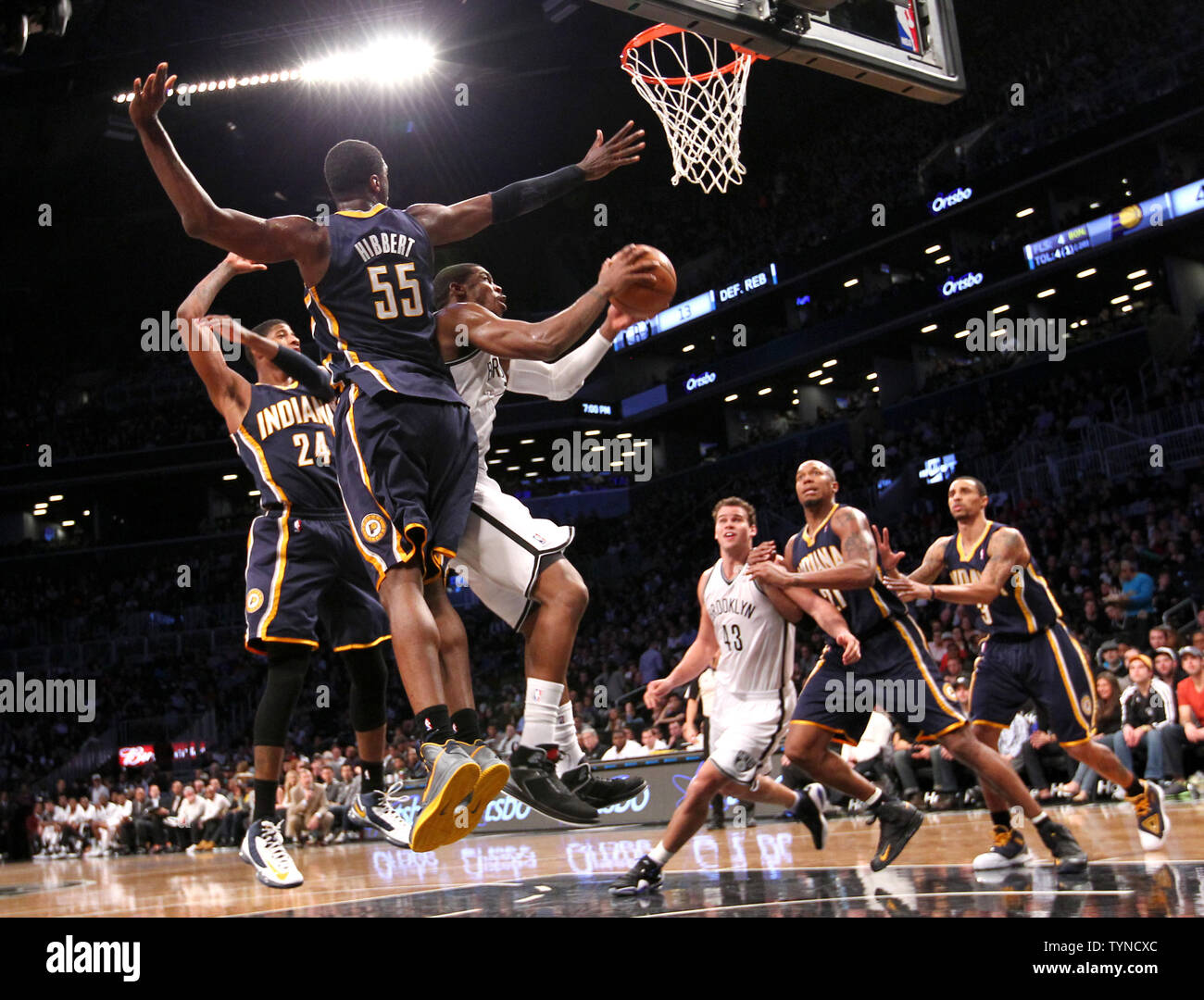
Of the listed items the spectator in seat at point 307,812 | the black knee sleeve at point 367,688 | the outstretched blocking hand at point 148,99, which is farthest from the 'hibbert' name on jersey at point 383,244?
the spectator in seat at point 307,812

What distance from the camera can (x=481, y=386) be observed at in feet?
14.3

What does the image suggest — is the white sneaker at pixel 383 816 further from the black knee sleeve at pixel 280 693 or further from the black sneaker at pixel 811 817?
the black sneaker at pixel 811 817

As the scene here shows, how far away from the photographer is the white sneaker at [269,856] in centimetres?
489

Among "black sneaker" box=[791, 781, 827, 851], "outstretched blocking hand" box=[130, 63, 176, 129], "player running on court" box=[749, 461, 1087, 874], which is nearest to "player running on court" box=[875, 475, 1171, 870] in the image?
"player running on court" box=[749, 461, 1087, 874]

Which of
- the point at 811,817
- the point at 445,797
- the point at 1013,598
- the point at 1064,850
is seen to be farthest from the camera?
the point at 811,817

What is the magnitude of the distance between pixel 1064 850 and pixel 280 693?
364cm

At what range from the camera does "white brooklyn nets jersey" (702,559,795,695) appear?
247 inches

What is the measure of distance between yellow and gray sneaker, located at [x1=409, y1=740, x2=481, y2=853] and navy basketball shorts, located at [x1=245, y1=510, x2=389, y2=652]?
5.43 feet

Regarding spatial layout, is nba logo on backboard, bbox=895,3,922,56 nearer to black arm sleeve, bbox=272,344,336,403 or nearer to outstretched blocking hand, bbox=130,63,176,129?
black arm sleeve, bbox=272,344,336,403

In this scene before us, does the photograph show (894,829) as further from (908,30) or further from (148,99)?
(148,99)

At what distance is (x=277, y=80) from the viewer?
16750 mm

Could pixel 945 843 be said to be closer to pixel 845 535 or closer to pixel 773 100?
pixel 845 535

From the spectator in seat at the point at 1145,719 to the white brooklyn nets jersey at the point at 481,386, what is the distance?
24.2ft
